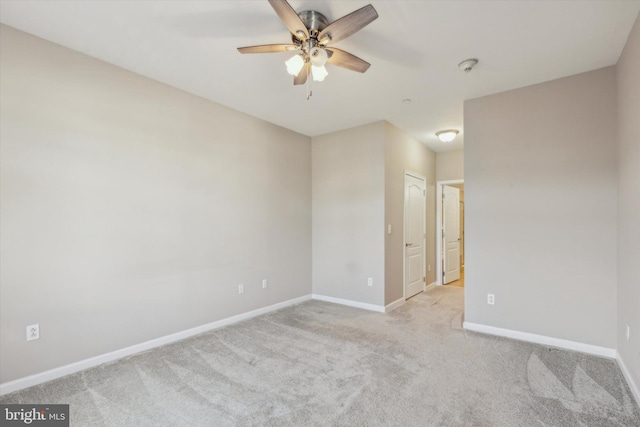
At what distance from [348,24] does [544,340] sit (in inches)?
137

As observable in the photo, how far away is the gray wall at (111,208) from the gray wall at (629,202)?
146 inches

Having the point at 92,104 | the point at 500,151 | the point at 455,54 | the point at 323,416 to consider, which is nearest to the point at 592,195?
the point at 500,151

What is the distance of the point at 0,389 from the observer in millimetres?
2143

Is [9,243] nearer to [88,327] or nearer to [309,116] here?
[88,327]

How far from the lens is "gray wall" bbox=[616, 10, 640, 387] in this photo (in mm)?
2129

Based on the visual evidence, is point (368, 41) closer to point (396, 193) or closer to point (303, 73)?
point (303, 73)

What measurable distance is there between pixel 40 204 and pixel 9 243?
1.13 feet

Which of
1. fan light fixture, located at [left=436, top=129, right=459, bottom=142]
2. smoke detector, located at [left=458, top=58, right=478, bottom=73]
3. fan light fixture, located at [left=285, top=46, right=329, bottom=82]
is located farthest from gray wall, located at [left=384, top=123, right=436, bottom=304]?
fan light fixture, located at [left=285, top=46, right=329, bottom=82]

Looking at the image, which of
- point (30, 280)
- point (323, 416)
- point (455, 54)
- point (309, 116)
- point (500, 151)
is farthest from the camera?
point (309, 116)

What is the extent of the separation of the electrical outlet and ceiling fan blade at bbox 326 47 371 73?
311 centimetres

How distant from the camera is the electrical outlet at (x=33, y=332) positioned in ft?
7.49

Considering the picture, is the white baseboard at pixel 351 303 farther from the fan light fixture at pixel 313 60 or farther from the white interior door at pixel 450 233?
the fan light fixture at pixel 313 60

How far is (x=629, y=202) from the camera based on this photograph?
2.32m

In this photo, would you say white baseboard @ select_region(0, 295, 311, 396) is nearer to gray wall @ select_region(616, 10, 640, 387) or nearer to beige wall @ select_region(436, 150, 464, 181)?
gray wall @ select_region(616, 10, 640, 387)
